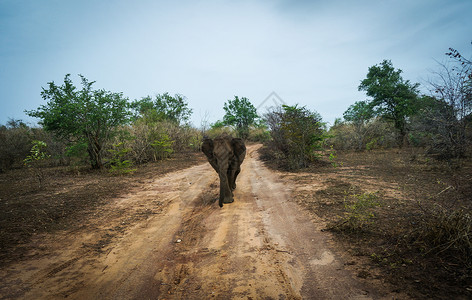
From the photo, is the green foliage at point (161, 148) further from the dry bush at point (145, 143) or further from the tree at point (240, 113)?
the tree at point (240, 113)

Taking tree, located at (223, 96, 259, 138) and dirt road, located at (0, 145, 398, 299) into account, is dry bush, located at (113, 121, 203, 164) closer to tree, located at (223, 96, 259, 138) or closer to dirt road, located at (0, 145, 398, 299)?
dirt road, located at (0, 145, 398, 299)

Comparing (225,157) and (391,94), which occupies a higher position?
(391,94)

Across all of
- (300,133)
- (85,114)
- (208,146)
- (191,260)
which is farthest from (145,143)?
(191,260)

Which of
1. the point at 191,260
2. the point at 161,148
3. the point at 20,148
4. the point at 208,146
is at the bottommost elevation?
the point at 191,260

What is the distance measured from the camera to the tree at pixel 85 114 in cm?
1172

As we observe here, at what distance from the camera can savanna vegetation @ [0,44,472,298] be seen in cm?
289

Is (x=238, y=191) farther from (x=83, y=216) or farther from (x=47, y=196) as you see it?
(x=47, y=196)

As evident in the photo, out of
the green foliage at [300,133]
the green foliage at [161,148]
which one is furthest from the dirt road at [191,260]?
the green foliage at [161,148]

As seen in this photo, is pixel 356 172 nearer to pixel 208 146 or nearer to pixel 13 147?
pixel 208 146

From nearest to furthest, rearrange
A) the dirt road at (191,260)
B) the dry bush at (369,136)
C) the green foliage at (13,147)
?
1. the dirt road at (191,260)
2. the green foliage at (13,147)
3. the dry bush at (369,136)

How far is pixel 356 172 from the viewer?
9.92 metres

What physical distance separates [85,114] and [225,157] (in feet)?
35.3

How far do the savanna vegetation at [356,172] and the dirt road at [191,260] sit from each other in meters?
0.59

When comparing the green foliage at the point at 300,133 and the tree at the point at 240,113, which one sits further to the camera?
the tree at the point at 240,113
